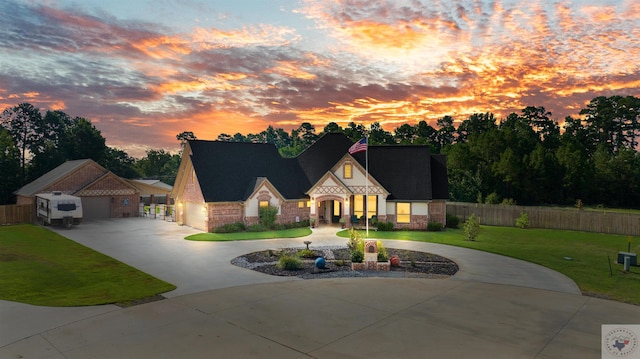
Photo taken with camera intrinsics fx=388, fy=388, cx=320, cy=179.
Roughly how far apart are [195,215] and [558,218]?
33674 mm

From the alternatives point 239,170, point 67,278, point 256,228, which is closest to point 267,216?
point 256,228

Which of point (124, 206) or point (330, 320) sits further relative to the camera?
point (124, 206)

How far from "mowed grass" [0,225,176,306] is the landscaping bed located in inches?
206

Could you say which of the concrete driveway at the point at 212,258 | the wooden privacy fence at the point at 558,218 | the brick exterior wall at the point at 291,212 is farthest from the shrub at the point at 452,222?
the brick exterior wall at the point at 291,212

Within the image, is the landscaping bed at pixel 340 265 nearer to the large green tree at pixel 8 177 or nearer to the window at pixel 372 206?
the window at pixel 372 206

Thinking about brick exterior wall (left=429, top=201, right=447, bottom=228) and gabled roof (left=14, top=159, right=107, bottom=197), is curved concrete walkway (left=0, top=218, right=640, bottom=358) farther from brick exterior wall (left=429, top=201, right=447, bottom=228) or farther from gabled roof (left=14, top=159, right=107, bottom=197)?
gabled roof (left=14, top=159, right=107, bottom=197)

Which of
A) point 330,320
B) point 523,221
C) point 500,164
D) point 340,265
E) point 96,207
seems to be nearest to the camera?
point 330,320

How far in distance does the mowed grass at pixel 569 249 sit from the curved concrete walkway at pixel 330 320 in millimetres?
1401

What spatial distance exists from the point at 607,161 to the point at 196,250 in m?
61.2

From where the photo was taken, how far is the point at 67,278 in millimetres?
17219

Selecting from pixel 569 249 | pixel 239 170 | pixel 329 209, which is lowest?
pixel 569 249

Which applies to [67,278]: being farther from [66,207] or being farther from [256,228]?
[66,207]

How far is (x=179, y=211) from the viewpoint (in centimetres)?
3803

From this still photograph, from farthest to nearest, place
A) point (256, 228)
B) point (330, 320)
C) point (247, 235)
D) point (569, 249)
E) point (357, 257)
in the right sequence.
Answer: point (256, 228)
point (247, 235)
point (569, 249)
point (357, 257)
point (330, 320)
